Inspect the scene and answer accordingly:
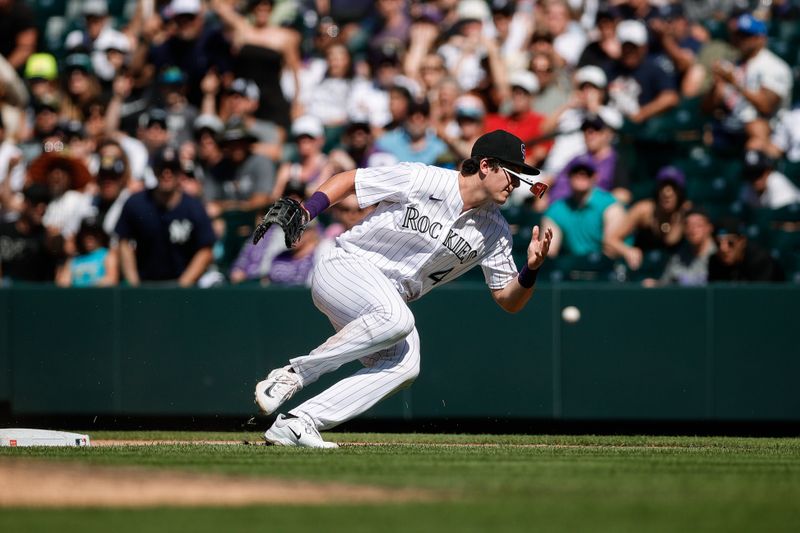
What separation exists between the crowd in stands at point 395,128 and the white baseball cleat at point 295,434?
2901mm

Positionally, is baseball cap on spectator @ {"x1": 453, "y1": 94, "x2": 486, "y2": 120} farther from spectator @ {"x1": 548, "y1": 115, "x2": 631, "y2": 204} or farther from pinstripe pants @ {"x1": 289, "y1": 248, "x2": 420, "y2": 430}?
pinstripe pants @ {"x1": 289, "y1": 248, "x2": 420, "y2": 430}

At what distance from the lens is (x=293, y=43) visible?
1301 centimetres

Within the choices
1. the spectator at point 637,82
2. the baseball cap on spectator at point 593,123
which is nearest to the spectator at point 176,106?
the baseball cap on spectator at point 593,123

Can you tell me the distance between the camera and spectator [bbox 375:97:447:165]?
37.1 feet

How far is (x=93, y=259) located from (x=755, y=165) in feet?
17.9

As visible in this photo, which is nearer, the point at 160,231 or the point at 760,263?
the point at 760,263

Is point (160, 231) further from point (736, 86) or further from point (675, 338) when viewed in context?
point (736, 86)

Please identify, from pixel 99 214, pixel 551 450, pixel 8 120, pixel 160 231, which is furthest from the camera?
Answer: pixel 8 120

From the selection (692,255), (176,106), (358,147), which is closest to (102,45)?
(176,106)

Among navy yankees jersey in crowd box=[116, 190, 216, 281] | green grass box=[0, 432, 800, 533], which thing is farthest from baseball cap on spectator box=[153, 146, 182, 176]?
green grass box=[0, 432, 800, 533]

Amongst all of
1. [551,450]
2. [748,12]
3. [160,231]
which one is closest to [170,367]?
[160,231]

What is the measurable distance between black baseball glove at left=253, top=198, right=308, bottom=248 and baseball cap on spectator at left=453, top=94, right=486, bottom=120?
4895 mm

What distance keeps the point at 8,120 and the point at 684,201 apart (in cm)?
714

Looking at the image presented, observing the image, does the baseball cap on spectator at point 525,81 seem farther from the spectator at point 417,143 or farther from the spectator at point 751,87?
the spectator at point 751,87
